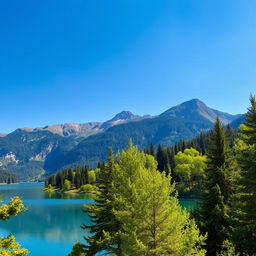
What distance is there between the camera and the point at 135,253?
17719 mm

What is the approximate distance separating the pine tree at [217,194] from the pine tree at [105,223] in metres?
9.23

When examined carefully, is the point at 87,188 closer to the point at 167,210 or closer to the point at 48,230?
the point at 48,230

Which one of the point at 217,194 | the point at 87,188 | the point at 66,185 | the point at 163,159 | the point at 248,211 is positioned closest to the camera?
the point at 248,211

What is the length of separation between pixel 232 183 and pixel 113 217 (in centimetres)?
1295

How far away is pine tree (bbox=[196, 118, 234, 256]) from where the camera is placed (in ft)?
87.0

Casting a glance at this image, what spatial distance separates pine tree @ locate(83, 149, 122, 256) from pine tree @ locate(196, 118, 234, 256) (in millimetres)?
9230

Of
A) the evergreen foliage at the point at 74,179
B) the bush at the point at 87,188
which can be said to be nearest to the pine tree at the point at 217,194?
the bush at the point at 87,188

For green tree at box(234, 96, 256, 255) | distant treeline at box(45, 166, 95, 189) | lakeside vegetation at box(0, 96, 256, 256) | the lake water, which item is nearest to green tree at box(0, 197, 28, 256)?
lakeside vegetation at box(0, 96, 256, 256)

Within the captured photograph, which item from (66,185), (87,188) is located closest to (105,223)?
(87,188)

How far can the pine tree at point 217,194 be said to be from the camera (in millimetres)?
26516

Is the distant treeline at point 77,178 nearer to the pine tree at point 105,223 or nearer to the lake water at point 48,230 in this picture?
the lake water at point 48,230

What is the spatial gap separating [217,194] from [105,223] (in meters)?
11.8

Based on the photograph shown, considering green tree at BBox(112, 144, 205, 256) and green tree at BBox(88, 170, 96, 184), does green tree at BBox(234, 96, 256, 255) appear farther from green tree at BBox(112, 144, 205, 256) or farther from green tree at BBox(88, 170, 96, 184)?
green tree at BBox(88, 170, 96, 184)

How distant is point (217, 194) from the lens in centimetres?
2766
